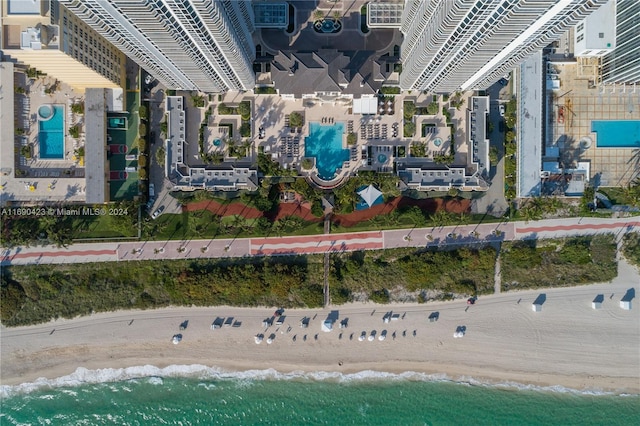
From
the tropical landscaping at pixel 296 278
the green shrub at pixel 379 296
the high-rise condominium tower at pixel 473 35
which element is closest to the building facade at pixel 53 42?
the tropical landscaping at pixel 296 278

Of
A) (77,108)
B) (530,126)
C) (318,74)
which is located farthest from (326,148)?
(77,108)

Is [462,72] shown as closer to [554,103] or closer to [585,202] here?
[554,103]

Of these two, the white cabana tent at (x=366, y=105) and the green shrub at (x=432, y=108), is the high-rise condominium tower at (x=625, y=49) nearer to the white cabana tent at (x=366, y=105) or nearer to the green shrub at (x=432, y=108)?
the green shrub at (x=432, y=108)

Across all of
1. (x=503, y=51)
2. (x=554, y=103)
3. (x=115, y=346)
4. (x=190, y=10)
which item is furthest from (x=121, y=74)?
(x=554, y=103)

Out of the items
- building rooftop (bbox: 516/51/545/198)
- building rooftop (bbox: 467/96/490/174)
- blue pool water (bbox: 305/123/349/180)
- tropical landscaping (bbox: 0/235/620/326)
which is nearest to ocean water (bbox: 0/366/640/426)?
tropical landscaping (bbox: 0/235/620/326)

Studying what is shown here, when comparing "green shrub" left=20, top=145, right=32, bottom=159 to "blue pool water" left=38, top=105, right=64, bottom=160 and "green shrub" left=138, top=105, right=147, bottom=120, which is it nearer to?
"blue pool water" left=38, top=105, right=64, bottom=160

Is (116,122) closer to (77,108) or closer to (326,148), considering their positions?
(77,108)
